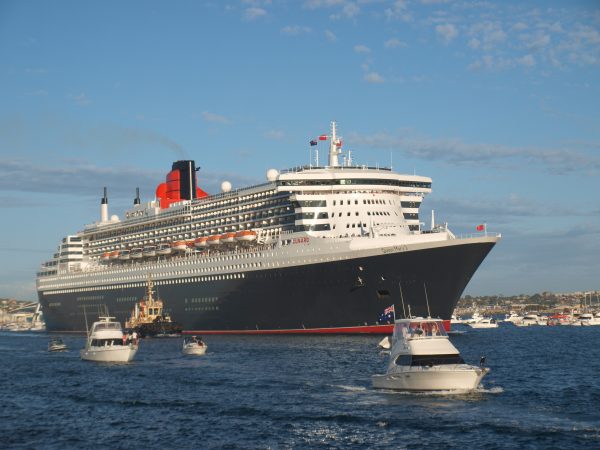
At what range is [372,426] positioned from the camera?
1183 inches

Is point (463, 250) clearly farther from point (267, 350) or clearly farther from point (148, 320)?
point (148, 320)

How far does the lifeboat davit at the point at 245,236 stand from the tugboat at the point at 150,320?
12456 millimetres

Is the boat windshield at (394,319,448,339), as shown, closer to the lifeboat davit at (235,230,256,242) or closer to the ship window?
the ship window

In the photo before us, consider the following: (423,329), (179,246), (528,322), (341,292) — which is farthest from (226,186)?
(528,322)

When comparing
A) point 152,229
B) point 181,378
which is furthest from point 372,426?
point 152,229

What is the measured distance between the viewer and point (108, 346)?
59219 mm

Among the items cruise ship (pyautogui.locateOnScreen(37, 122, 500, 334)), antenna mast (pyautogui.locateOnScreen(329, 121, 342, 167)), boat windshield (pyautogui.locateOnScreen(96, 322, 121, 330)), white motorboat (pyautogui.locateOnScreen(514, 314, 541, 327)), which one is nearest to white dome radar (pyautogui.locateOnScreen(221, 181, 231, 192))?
cruise ship (pyautogui.locateOnScreen(37, 122, 500, 334))

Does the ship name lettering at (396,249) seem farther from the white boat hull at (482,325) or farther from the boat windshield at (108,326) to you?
the white boat hull at (482,325)

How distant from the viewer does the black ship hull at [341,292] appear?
223 feet

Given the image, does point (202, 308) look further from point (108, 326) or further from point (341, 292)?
point (108, 326)

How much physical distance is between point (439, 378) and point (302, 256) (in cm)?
3897

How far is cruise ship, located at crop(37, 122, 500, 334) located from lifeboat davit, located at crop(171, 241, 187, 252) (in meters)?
0.13

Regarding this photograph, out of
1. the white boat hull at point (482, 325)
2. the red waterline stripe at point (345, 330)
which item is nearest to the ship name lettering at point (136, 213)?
the red waterline stripe at point (345, 330)

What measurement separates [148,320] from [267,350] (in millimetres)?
33154
